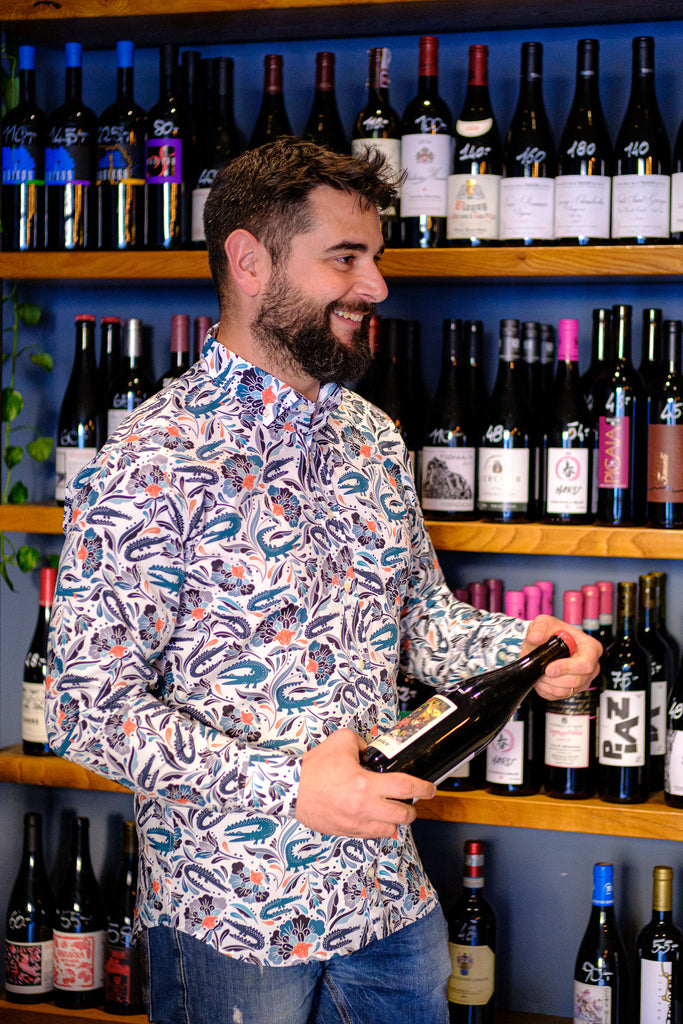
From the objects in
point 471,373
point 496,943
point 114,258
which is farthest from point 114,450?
point 496,943

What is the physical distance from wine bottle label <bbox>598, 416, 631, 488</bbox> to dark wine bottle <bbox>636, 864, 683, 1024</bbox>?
0.52 metres

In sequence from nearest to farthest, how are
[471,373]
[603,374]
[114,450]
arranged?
[114,450] < [603,374] < [471,373]

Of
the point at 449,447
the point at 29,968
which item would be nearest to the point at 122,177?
the point at 449,447

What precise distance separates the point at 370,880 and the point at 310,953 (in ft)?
0.29

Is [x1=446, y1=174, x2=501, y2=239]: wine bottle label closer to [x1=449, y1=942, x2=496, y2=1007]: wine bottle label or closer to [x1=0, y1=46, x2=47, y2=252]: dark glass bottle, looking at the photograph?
[x1=0, y1=46, x2=47, y2=252]: dark glass bottle

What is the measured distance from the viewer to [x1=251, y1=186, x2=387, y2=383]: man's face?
3.67 feet

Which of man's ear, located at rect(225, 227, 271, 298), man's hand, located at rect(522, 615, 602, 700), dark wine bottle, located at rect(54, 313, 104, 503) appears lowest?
man's hand, located at rect(522, 615, 602, 700)

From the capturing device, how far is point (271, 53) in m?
1.74

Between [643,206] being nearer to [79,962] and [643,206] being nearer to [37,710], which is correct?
[37,710]

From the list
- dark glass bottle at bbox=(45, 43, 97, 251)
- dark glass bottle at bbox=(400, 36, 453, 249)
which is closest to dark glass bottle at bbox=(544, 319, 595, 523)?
dark glass bottle at bbox=(400, 36, 453, 249)

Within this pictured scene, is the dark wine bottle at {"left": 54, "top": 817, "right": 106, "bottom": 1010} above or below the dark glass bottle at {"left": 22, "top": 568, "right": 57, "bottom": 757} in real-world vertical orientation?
below

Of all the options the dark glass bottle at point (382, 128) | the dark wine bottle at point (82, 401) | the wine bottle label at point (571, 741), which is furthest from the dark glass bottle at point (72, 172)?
the wine bottle label at point (571, 741)

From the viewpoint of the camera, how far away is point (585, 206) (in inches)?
56.9

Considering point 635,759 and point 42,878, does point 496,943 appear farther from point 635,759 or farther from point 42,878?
point 42,878
